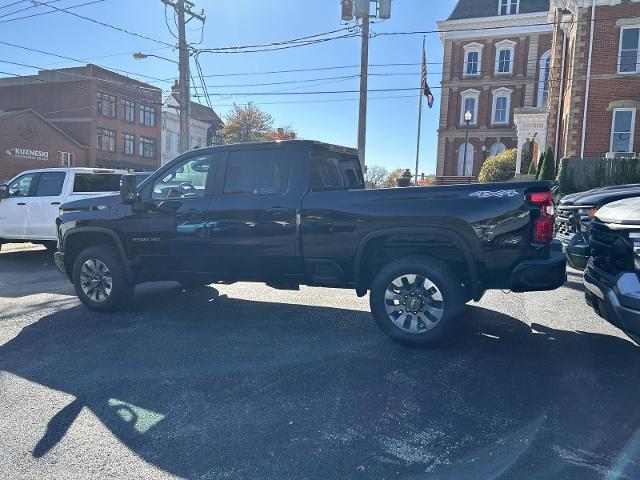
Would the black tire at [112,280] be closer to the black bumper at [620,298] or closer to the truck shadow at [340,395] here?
the truck shadow at [340,395]

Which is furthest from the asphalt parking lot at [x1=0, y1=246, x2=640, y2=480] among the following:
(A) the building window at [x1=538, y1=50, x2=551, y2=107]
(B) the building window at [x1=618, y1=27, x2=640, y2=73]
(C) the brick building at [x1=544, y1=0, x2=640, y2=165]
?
(A) the building window at [x1=538, y1=50, x2=551, y2=107]

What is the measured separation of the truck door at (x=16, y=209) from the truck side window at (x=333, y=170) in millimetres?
7561

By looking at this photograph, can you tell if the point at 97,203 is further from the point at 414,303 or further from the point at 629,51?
the point at 629,51

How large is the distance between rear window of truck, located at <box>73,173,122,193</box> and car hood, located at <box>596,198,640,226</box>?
933 cm

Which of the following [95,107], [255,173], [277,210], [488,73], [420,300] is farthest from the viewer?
[95,107]

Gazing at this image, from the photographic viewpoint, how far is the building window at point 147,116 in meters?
48.3

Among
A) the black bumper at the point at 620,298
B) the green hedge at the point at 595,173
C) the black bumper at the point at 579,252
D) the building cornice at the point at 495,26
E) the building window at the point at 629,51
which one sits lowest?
the black bumper at the point at 620,298

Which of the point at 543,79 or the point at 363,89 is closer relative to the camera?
the point at 363,89

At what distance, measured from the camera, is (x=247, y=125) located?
47531mm

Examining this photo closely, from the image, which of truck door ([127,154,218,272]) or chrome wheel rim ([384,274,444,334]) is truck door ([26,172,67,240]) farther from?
chrome wheel rim ([384,274,444,334])

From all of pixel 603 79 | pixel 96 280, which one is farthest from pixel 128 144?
pixel 96 280

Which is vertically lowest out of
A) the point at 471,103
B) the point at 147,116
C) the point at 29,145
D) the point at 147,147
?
the point at 29,145

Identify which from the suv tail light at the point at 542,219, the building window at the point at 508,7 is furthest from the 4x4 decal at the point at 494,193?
the building window at the point at 508,7

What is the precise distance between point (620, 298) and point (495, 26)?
3788 centimetres
